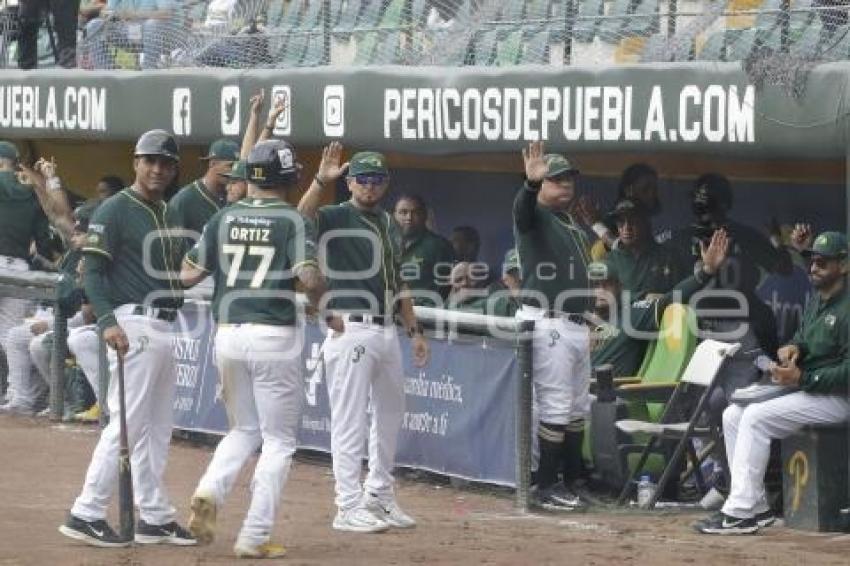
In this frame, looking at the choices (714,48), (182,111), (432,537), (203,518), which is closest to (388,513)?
(432,537)

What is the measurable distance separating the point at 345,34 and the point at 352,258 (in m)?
4.04

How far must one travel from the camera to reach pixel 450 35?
40.2 feet

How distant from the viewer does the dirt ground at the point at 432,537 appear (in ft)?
28.4

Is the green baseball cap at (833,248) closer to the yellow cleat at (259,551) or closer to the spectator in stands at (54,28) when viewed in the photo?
the yellow cleat at (259,551)

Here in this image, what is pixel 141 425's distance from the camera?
8.91 meters

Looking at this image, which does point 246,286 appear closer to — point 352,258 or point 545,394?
point 352,258

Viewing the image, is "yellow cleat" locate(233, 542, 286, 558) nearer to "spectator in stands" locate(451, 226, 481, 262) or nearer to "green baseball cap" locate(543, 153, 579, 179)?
"green baseball cap" locate(543, 153, 579, 179)

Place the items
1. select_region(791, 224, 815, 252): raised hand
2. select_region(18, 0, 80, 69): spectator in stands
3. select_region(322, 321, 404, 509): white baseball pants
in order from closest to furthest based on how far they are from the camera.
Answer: select_region(322, 321, 404, 509): white baseball pants → select_region(791, 224, 815, 252): raised hand → select_region(18, 0, 80, 69): spectator in stands

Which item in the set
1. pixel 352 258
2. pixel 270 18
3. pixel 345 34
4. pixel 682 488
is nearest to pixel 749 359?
pixel 682 488

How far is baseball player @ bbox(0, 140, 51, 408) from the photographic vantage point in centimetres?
1449

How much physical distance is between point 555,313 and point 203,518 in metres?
2.33

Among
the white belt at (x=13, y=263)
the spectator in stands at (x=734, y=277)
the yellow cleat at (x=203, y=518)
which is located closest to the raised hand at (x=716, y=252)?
the spectator in stands at (x=734, y=277)

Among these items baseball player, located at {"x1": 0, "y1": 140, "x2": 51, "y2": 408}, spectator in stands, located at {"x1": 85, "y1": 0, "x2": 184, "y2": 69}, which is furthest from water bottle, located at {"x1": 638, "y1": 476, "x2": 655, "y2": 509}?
spectator in stands, located at {"x1": 85, "y1": 0, "x2": 184, "y2": 69}

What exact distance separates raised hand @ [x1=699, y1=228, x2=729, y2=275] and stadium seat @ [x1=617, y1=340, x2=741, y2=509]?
38 centimetres
